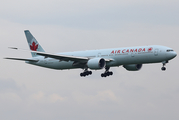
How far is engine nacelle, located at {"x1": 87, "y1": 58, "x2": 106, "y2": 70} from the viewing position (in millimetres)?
67688

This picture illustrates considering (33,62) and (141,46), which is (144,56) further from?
(33,62)

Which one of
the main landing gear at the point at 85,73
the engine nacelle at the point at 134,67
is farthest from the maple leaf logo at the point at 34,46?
the engine nacelle at the point at 134,67

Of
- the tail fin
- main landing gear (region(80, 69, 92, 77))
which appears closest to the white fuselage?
main landing gear (region(80, 69, 92, 77))

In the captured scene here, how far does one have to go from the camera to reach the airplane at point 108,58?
217ft

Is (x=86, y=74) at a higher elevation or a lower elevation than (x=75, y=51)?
lower

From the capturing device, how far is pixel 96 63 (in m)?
67.7

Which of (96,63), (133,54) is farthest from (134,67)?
(96,63)

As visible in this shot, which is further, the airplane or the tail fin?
the tail fin

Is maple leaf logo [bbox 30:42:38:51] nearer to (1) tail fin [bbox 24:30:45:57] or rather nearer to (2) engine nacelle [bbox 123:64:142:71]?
(1) tail fin [bbox 24:30:45:57]

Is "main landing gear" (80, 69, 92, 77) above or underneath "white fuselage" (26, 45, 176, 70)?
underneath

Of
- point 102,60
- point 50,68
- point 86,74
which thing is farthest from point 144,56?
point 50,68

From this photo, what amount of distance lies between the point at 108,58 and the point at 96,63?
130 inches

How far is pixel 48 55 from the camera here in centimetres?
6862

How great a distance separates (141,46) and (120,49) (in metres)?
3.77
